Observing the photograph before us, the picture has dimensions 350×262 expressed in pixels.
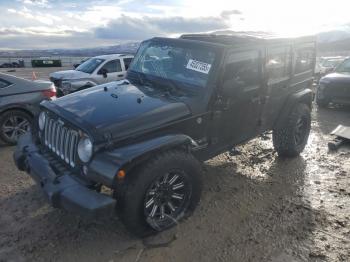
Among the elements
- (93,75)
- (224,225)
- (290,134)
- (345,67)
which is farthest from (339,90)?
(224,225)

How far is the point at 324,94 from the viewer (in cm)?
1050

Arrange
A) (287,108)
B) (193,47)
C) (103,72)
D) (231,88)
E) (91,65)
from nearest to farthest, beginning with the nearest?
(231,88) → (193,47) → (287,108) → (103,72) → (91,65)

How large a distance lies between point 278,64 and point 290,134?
1.23 m

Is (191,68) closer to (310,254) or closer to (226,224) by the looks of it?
(226,224)

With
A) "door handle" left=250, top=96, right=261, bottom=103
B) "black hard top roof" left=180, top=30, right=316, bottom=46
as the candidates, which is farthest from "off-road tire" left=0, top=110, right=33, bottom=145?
"door handle" left=250, top=96, right=261, bottom=103

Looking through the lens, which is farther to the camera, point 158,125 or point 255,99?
point 255,99

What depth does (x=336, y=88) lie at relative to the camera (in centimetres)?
1018

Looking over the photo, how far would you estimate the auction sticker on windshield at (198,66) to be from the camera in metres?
4.23

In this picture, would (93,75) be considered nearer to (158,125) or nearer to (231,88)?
(231,88)

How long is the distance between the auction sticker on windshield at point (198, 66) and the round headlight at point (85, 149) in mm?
1671

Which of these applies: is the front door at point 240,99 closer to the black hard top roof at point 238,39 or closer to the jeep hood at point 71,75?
the black hard top roof at point 238,39

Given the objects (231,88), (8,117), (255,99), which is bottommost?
(8,117)

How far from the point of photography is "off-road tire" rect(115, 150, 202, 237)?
328 cm

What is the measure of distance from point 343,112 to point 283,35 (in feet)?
19.1
